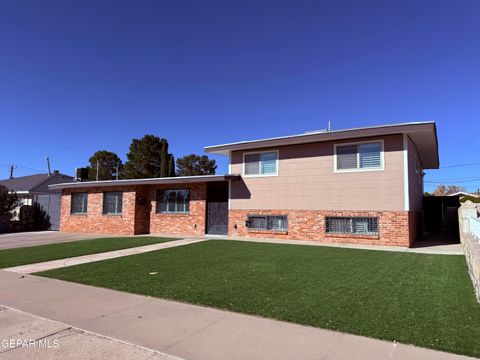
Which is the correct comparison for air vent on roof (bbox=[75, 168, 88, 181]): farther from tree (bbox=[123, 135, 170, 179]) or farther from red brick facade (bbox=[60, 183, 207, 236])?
tree (bbox=[123, 135, 170, 179])

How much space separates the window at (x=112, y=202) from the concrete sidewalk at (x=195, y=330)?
13.8m

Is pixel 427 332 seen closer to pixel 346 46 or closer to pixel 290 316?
pixel 290 316

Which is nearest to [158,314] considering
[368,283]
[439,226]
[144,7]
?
[368,283]

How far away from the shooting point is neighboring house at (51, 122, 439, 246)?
12.7 meters

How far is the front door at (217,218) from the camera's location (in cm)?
1690

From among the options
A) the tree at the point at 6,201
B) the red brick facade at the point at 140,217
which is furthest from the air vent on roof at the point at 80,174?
the tree at the point at 6,201

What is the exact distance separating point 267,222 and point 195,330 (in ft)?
37.4

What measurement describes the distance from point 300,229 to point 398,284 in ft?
26.8

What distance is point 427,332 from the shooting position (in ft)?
13.1

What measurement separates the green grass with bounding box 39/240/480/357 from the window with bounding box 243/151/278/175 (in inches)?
218

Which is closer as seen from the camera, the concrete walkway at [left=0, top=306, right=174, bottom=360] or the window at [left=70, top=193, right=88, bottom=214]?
the concrete walkway at [left=0, top=306, right=174, bottom=360]

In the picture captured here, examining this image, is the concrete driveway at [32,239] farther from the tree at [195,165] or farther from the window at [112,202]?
the tree at [195,165]

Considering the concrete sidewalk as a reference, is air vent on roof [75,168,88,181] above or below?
above

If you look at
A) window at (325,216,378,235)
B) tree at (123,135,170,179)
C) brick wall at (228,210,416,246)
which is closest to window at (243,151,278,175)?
brick wall at (228,210,416,246)
